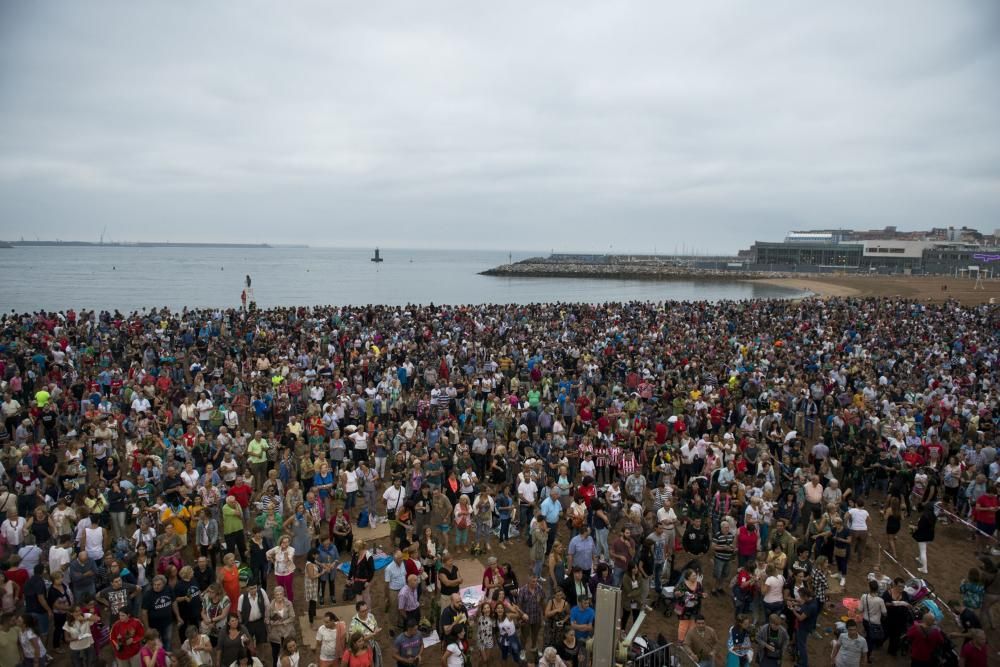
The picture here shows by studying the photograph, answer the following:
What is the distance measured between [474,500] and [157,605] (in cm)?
452

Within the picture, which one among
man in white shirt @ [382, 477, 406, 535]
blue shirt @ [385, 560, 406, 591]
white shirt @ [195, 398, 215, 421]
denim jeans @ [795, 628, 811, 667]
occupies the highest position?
white shirt @ [195, 398, 215, 421]

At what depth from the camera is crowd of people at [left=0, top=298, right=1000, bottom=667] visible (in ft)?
20.6

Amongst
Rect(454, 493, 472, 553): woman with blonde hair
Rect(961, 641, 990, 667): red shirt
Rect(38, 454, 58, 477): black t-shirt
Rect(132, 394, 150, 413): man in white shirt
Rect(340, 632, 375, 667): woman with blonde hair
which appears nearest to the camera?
Rect(340, 632, 375, 667): woman with blonde hair

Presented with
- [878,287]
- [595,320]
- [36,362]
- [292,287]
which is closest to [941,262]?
[878,287]

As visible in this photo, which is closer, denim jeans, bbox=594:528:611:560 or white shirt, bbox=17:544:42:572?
white shirt, bbox=17:544:42:572

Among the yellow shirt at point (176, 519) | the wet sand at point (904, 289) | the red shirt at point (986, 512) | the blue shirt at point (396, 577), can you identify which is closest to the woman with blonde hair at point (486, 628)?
the blue shirt at point (396, 577)

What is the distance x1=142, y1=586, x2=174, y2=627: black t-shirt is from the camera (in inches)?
243

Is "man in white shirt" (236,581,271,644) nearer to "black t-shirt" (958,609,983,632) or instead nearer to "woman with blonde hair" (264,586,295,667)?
"woman with blonde hair" (264,586,295,667)

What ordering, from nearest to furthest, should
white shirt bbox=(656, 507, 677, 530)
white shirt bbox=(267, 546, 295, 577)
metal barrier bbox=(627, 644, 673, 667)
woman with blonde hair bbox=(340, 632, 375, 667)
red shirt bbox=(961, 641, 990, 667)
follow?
1. woman with blonde hair bbox=(340, 632, 375, 667)
2. red shirt bbox=(961, 641, 990, 667)
3. metal barrier bbox=(627, 644, 673, 667)
4. white shirt bbox=(267, 546, 295, 577)
5. white shirt bbox=(656, 507, 677, 530)

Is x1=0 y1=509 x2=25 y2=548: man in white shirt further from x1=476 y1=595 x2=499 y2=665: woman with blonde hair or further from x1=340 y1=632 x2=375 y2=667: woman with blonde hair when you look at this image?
x1=476 y1=595 x2=499 y2=665: woman with blonde hair

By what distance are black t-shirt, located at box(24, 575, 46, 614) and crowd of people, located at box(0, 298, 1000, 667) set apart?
3cm

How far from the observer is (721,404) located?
47.3ft

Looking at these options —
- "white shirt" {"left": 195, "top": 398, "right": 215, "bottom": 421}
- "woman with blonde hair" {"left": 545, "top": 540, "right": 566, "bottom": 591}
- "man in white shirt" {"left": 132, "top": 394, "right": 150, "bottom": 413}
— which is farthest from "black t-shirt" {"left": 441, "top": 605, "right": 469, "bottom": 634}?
"man in white shirt" {"left": 132, "top": 394, "right": 150, "bottom": 413}

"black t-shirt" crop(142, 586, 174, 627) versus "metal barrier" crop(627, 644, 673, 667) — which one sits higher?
"black t-shirt" crop(142, 586, 174, 627)
